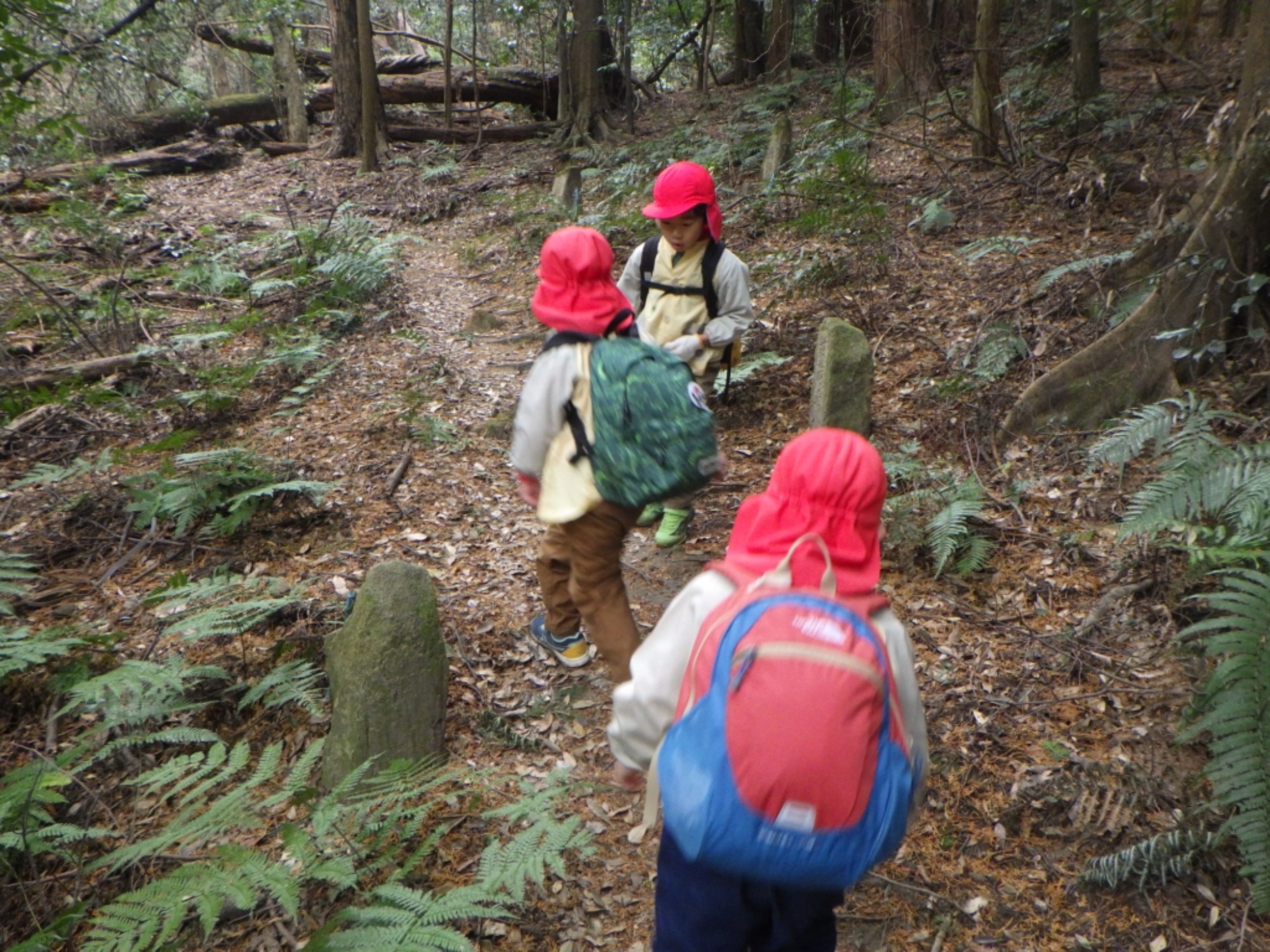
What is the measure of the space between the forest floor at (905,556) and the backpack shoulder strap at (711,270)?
55.2 inches

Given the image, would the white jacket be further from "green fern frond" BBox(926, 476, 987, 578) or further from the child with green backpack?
"green fern frond" BBox(926, 476, 987, 578)

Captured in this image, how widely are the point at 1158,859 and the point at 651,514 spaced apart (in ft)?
8.14

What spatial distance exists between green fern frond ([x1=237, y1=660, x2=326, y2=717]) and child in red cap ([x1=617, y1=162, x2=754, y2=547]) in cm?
185

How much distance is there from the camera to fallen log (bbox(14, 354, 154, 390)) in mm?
6551

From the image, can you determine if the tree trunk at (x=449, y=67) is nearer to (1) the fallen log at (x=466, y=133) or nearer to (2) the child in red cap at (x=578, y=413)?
(1) the fallen log at (x=466, y=133)

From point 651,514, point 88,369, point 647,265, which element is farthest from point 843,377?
point 88,369

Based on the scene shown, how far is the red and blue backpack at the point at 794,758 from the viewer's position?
59.8 inches

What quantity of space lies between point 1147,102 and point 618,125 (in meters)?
10.0

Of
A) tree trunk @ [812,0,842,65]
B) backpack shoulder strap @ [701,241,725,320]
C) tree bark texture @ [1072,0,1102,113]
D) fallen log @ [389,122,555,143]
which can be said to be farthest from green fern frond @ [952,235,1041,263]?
fallen log @ [389,122,555,143]

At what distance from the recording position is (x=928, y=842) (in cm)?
306

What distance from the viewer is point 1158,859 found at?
2.71m

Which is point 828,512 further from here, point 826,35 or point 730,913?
point 826,35

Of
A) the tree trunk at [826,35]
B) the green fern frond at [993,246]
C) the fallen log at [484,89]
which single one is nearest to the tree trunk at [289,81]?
the fallen log at [484,89]

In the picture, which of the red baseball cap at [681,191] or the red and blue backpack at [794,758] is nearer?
the red and blue backpack at [794,758]
